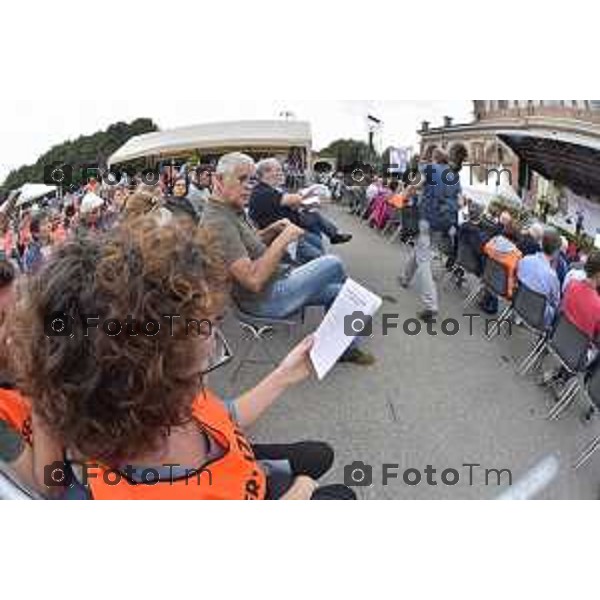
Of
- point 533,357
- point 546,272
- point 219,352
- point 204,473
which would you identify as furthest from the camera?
point 546,272

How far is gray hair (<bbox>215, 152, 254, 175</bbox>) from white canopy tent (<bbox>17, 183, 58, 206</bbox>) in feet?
0.98

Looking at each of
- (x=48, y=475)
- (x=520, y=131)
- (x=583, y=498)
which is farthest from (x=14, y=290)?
(x=583, y=498)

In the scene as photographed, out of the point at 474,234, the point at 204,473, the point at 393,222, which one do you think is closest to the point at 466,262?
the point at 474,234

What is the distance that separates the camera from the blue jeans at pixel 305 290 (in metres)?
1.13

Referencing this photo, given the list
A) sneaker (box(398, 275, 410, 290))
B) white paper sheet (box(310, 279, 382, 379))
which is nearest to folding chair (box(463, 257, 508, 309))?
sneaker (box(398, 275, 410, 290))

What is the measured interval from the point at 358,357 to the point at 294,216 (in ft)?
1.00

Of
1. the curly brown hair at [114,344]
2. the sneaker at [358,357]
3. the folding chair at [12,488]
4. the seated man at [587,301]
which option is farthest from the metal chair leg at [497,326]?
the folding chair at [12,488]

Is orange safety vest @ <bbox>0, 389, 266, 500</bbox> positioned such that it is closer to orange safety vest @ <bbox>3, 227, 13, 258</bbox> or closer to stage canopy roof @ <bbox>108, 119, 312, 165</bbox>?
orange safety vest @ <bbox>3, 227, 13, 258</bbox>

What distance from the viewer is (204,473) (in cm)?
92

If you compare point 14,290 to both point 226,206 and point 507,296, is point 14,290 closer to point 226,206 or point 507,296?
point 226,206

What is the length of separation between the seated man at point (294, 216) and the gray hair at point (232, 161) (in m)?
0.08

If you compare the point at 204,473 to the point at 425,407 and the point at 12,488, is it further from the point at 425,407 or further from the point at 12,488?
the point at 425,407

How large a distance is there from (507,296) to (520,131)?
1.11 feet

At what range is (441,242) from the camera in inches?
45.6
